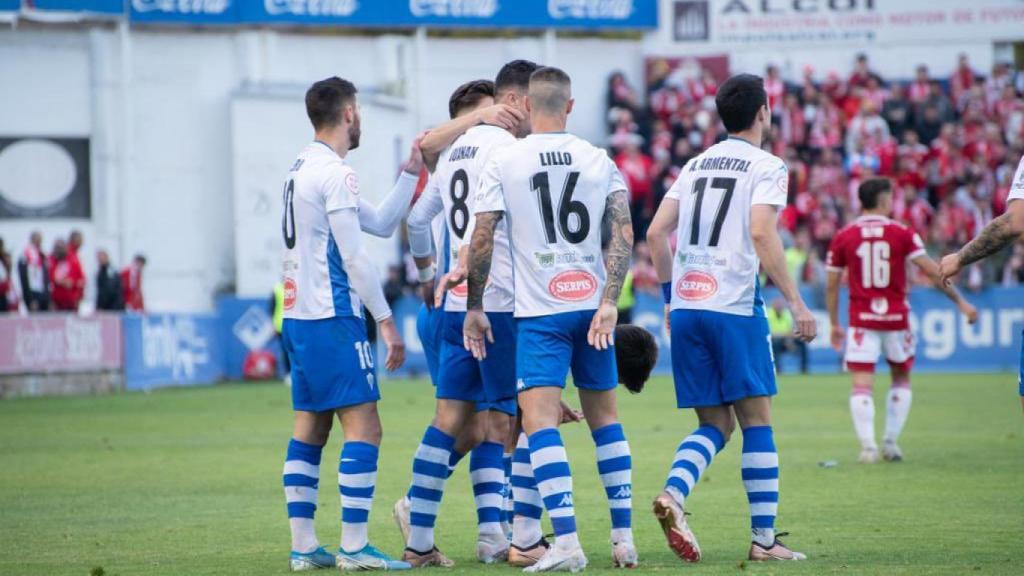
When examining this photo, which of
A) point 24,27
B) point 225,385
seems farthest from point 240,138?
point 225,385

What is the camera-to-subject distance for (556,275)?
26.5 feet

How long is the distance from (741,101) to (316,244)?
2380mm

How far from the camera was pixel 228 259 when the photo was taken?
1358 inches

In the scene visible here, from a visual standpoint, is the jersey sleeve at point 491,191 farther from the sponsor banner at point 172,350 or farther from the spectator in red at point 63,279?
the spectator in red at point 63,279

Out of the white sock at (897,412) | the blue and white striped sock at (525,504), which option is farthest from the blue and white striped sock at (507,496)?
the white sock at (897,412)

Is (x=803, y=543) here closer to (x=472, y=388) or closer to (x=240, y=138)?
(x=472, y=388)

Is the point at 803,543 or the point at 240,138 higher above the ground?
the point at 240,138

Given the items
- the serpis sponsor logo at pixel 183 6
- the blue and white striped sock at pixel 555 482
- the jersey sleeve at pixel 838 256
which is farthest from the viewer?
the serpis sponsor logo at pixel 183 6

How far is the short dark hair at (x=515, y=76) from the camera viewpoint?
8656 mm

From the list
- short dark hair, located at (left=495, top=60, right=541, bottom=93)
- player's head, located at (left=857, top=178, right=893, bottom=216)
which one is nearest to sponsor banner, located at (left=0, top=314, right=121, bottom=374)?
player's head, located at (left=857, top=178, right=893, bottom=216)

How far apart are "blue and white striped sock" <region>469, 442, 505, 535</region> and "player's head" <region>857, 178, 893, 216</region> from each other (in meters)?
6.42

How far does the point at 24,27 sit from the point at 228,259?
6.38 meters

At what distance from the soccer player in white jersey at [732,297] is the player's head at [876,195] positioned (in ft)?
18.6

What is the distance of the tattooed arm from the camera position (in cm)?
798
